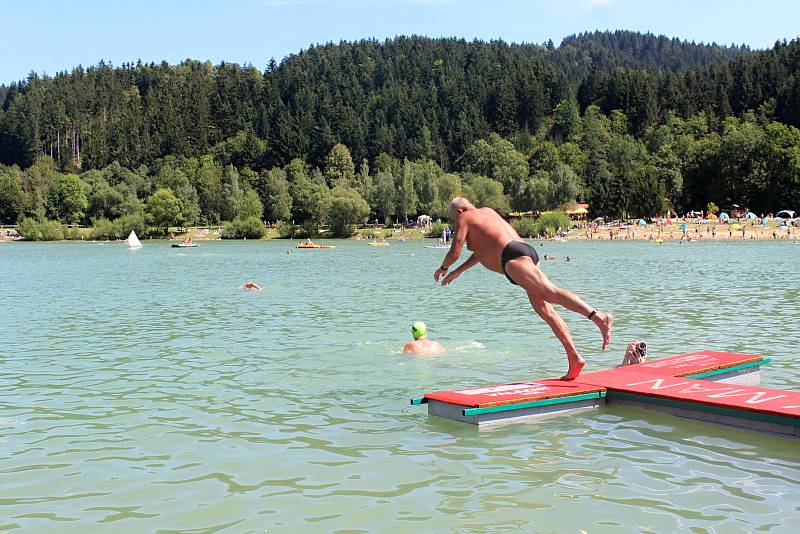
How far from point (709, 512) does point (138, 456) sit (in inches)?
268

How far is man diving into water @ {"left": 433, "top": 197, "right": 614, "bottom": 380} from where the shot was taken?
11930mm

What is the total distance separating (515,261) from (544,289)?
57cm

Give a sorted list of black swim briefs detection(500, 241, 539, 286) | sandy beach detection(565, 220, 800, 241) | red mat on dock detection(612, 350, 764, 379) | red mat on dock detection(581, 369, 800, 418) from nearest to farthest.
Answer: red mat on dock detection(581, 369, 800, 418), black swim briefs detection(500, 241, 539, 286), red mat on dock detection(612, 350, 764, 379), sandy beach detection(565, 220, 800, 241)

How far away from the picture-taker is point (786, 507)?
853 cm

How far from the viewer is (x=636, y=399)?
1237 cm

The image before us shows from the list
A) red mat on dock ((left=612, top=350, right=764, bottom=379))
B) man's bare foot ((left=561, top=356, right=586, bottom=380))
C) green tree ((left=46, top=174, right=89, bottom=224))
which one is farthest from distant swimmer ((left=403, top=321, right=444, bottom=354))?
green tree ((left=46, top=174, right=89, bottom=224))

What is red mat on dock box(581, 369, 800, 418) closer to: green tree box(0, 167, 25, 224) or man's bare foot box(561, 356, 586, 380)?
man's bare foot box(561, 356, 586, 380)

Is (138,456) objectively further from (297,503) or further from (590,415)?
(590,415)

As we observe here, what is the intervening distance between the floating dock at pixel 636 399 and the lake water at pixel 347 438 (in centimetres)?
20

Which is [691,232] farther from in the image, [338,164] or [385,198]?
[338,164]

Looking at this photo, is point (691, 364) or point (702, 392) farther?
point (691, 364)

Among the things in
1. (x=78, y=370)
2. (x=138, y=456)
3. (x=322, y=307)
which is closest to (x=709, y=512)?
(x=138, y=456)

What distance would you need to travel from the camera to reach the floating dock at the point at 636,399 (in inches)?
433

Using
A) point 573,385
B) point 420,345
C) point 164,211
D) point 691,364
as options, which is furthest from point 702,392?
point 164,211
